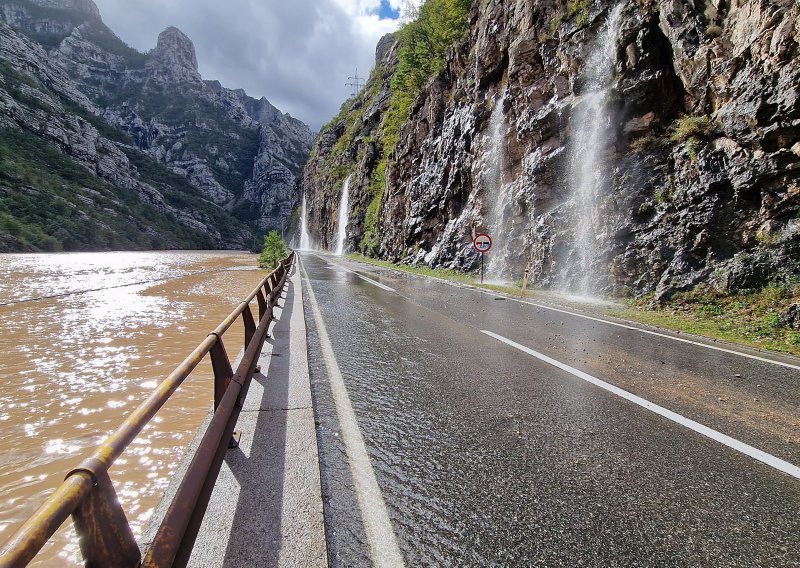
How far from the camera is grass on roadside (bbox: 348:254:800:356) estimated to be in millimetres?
7219

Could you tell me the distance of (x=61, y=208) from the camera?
59.7 metres

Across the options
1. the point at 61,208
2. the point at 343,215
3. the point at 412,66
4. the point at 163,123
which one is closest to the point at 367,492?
the point at 412,66

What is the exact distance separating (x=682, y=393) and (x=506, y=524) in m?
3.33

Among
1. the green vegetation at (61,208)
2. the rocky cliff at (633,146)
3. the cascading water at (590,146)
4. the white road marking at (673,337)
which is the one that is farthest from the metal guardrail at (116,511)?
the green vegetation at (61,208)

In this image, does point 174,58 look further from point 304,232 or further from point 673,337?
point 673,337

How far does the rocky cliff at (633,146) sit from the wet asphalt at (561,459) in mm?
6252

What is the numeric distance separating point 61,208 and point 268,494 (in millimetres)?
77975

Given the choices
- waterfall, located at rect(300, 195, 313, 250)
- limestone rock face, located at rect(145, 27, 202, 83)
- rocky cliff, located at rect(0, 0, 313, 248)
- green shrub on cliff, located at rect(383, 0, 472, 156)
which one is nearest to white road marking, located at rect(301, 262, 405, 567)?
green shrub on cliff, located at rect(383, 0, 472, 156)

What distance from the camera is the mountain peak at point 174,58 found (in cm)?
16138

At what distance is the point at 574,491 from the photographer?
2557mm

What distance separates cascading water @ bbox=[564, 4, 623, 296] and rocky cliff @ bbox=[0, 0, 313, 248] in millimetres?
94133

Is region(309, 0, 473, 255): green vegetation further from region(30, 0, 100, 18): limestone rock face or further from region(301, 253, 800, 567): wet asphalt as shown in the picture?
region(30, 0, 100, 18): limestone rock face

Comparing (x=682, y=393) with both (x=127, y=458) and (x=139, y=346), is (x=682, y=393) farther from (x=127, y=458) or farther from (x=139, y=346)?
(x=139, y=346)

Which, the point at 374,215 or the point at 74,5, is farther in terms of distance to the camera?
the point at 74,5
